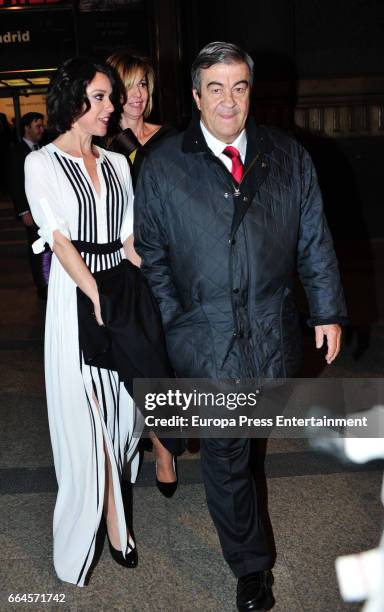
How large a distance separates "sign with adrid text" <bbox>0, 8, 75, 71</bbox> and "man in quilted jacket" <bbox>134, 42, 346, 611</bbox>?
10.0m

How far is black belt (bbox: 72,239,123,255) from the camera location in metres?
2.89

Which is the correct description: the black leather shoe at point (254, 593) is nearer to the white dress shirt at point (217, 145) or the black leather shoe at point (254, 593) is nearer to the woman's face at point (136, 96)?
the white dress shirt at point (217, 145)

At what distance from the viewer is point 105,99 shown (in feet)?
9.64

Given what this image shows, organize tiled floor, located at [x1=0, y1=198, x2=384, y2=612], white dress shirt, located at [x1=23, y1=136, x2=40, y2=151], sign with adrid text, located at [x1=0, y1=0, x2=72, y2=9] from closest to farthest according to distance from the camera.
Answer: tiled floor, located at [x1=0, y1=198, x2=384, y2=612] < white dress shirt, located at [x1=23, y1=136, x2=40, y2=151] < sign with adrid text, located at [x1=0, y1=0, x2=72, y2=9]

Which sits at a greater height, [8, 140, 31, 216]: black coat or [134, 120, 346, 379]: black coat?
[134, 120, 346, 379]: black coat

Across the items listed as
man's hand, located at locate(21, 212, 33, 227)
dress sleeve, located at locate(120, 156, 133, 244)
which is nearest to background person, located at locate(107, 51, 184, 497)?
dress sleeve, located at locate(120, 156, 133, 244)

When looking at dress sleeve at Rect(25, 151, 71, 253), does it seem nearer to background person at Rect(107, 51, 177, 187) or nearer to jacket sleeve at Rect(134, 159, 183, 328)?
jacket sleeve at Rect(134, 159, 183, 328)

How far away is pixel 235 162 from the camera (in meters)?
2.79

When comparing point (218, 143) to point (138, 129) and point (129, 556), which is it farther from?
point (129, 556)

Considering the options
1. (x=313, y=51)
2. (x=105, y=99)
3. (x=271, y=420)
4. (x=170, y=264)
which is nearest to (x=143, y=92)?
(x=105, y=99)

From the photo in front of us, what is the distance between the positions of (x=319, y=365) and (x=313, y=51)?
209 inches

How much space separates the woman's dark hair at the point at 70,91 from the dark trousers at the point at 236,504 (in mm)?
1282

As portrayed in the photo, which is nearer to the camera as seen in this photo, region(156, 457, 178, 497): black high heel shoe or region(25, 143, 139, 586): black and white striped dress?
region(25, 143, 139, 586): black and white striped dress

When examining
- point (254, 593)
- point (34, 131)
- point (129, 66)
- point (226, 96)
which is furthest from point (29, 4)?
point (254, 593)
